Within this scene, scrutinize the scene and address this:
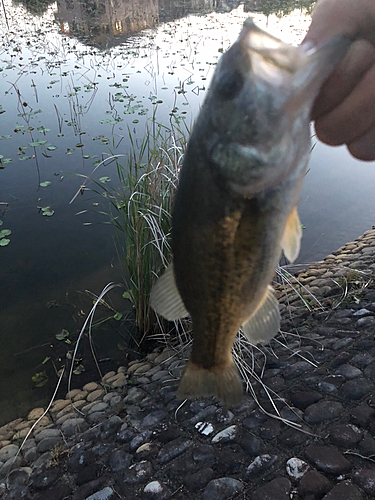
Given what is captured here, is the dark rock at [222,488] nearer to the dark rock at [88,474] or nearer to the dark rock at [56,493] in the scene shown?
the dark rock at [88,474]

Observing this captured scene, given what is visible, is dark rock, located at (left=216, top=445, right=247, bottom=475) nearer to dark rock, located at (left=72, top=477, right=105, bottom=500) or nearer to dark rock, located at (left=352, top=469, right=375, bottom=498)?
dark rock, located at (left=352, top=469, right=375, bottom=498)

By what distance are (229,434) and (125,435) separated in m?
0.91

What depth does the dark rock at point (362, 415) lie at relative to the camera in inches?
101

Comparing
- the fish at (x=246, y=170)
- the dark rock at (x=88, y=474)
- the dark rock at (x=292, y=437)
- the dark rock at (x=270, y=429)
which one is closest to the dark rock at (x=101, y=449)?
the dark rock at (x=88, y=474)

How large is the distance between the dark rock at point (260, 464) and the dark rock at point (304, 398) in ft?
1.72

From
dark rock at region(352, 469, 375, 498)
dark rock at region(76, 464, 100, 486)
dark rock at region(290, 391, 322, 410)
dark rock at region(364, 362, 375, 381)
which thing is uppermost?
dark rock at region(352, 469, 375, 498)

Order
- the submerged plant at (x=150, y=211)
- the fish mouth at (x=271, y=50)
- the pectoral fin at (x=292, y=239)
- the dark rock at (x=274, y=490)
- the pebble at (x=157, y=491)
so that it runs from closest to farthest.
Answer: the fish mouth at (x=271, y=50), the pectoral fin at (x=292, y=239), the dark rock at (x=274, y=490), the pebble at (x=157, y=491), the submerged plant at (x=150, y=211)

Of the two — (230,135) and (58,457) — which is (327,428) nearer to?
(58,457)

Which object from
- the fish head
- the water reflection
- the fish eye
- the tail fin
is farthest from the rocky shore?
the water reflection

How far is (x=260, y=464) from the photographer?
245cm

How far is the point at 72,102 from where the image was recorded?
33.9 feet

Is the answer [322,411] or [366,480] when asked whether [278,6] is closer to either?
[322,411]

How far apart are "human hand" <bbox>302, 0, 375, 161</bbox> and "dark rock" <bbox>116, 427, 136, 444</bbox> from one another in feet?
9.01

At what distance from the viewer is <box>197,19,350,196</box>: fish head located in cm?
117
